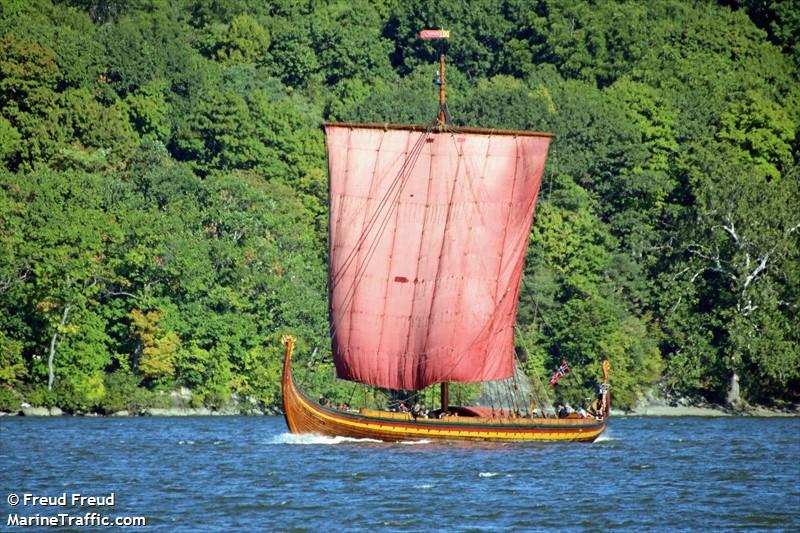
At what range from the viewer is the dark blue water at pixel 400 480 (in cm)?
6762

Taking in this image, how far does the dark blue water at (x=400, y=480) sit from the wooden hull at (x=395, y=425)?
107 cm

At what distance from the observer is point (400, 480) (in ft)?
257

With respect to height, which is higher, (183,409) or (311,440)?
(311,440)

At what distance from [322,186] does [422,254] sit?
5705cm

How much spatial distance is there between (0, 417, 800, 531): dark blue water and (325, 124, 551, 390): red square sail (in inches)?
172

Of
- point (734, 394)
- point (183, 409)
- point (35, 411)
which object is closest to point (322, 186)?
point (183, 409)

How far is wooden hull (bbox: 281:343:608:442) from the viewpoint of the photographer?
310ft

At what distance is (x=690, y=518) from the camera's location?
68.9 m

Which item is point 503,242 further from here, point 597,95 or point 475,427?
point 597,95

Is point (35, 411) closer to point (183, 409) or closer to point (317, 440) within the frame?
point (183, 409)

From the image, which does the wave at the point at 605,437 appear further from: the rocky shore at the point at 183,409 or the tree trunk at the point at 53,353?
the tree trunk at the point at 53,353

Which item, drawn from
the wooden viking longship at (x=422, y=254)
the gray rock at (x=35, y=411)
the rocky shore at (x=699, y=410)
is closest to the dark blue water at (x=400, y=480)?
the wooden viking longship at (x=422, y=254)

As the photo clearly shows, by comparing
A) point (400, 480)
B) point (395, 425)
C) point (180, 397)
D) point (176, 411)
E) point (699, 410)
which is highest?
point (400, 480)

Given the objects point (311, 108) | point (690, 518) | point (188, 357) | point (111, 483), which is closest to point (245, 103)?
point (311, 108)
